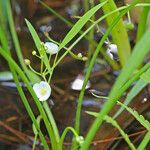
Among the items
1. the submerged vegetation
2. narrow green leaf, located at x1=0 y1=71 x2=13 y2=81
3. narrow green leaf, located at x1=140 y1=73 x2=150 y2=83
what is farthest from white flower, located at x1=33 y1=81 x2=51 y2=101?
narrow green leaf, located at x1=0 y1=71 x2=13 y2=81

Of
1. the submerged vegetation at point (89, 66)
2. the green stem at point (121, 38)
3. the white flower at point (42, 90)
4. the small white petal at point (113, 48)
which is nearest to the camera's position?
the submerged vegetation at point (89, 66)

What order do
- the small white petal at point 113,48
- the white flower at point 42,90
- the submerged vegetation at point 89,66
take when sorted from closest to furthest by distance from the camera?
the submerged vegetation at point 89,66
the white flower at point 42,90
the small white petal at point 113,48

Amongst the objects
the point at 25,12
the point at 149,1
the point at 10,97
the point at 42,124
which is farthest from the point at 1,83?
the point at 149,1

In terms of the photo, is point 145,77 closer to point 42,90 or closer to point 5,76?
point 42,90

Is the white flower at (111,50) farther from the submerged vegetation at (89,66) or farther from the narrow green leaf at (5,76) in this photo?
the narrow green leaf at (5,76)

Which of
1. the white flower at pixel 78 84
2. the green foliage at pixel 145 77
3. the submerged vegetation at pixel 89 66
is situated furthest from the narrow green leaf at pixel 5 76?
the green foliage at pixel 145 77

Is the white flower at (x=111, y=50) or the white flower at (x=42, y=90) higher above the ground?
the white flower at (x=111, y=50)

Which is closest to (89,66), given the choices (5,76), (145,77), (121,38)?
(145,77)
